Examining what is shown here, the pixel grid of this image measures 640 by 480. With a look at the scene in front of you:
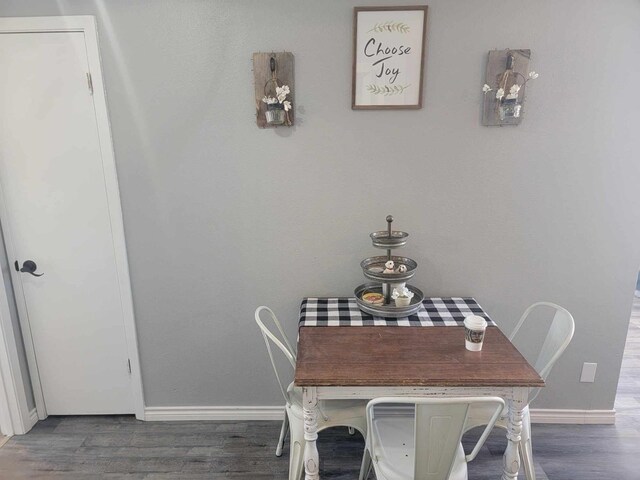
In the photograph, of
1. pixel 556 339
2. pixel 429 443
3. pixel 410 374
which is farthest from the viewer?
pixel 556 339

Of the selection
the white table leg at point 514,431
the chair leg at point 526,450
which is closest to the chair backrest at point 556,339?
the chair leg at point 526,450

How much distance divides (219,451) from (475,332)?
146 cm

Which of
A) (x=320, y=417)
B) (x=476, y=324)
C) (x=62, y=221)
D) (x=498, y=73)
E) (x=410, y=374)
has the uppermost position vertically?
(x=498, y=73)

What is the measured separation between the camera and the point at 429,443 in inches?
49.8

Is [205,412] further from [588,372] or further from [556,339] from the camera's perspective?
[588,372]

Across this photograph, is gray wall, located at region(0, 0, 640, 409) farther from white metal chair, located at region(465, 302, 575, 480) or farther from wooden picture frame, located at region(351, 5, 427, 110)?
white metal chair, located at region(465, 302, 575, 480)

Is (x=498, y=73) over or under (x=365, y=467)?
over

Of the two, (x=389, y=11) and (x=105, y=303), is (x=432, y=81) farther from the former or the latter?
(x=105, y=303)

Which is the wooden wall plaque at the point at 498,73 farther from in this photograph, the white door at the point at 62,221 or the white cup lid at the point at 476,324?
the white door at the point at 62,221

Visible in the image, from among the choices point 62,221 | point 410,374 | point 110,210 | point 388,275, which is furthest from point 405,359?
point 62,221

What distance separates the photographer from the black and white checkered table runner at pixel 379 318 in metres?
1.84

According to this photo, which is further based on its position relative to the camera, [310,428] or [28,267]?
[28,267]

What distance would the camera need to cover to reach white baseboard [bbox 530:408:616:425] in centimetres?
226

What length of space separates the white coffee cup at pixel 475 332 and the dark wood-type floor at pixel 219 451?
30.8 inches
